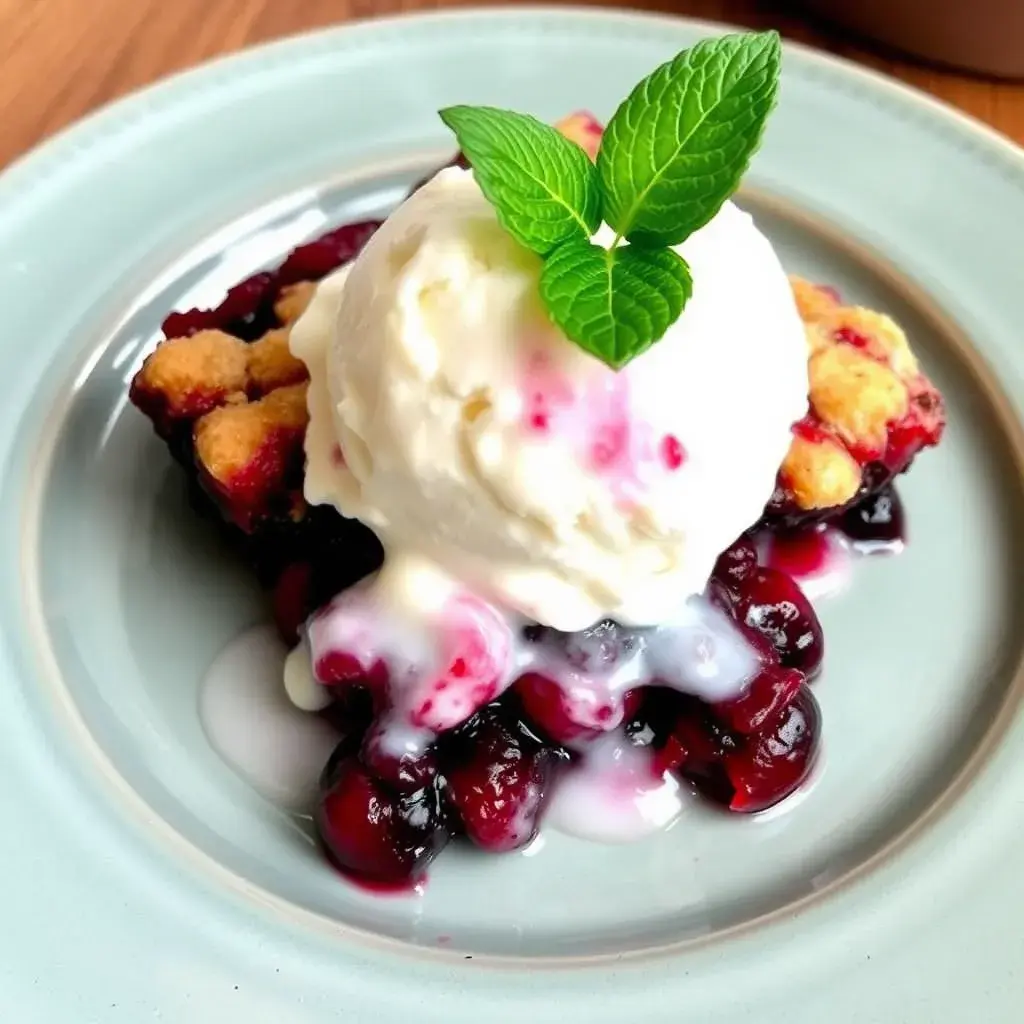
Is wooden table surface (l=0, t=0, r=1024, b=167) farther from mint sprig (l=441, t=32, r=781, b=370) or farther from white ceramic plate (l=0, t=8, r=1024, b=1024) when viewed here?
mint sprig (l=441, t=32, r=781, b=370)

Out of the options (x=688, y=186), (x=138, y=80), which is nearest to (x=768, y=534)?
(x=688, y=186)

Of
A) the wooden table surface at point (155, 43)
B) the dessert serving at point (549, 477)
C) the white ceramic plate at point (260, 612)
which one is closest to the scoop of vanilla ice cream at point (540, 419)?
the dessert serving at point (549, 477)

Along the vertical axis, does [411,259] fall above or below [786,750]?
above

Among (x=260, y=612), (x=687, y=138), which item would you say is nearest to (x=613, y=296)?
(x=687, y=138)

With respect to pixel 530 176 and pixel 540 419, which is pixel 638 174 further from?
pixel 540 419

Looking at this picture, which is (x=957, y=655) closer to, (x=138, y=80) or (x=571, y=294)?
(x=571, y=294)
